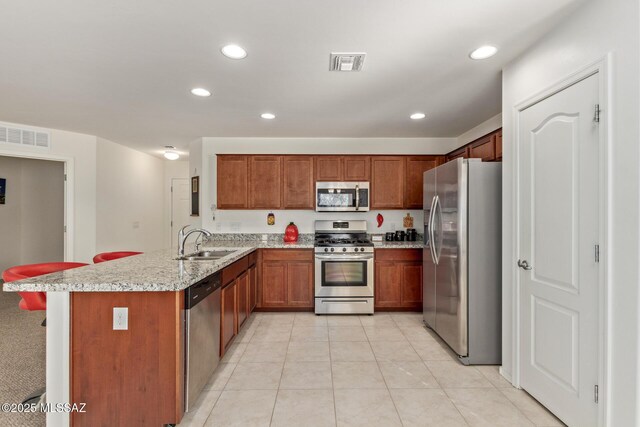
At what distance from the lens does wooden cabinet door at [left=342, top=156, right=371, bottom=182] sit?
4.49 metres

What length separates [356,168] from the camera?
4500 millimetres

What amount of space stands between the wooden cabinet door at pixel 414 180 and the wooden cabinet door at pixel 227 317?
2831mm

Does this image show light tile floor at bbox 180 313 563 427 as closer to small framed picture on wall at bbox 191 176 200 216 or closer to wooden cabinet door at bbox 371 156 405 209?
wooden cabinet door at bbox 371 156 405 209

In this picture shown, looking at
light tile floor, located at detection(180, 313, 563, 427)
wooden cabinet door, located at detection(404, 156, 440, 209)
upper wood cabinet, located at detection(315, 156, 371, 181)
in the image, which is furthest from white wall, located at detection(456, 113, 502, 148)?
light tile floor, located at detection(180, 313, 563, 427)

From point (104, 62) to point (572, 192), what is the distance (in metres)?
3.34

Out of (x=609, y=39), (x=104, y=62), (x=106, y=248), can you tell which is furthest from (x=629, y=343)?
(x=106, y=248)

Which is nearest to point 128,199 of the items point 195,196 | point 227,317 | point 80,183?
point 80,183

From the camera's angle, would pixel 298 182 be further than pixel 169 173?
No

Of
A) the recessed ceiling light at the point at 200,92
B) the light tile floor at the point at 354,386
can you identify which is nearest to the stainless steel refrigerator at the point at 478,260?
the light tile floor at the point at 354,386

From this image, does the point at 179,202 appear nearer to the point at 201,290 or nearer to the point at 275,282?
the point at 275,282

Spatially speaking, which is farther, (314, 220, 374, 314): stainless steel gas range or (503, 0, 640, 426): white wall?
(314, 220, 374, 314): stainless steel gas range

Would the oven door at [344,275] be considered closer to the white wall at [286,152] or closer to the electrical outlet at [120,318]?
the white wall at [286,152]

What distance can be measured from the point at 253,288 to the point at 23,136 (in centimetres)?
370

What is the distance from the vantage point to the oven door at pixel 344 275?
3963 millimetres
